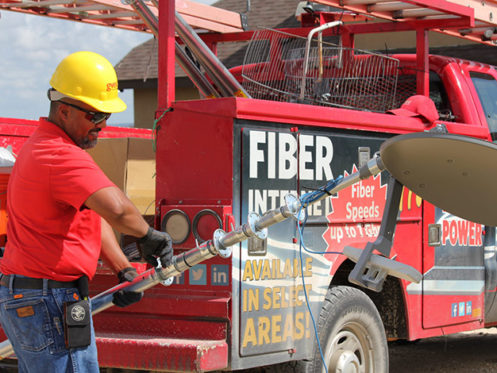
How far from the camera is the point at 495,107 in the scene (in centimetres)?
740

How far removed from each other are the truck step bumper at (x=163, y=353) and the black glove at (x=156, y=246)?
752mm

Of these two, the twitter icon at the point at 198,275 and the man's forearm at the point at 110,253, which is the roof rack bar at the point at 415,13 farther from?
the man's forearm at the point at 110,253

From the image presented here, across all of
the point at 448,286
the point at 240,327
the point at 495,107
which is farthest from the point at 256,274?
the point at 495,107

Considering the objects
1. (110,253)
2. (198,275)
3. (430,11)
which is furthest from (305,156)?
(430,11)

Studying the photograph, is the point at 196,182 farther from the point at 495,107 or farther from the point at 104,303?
the point at 495,107

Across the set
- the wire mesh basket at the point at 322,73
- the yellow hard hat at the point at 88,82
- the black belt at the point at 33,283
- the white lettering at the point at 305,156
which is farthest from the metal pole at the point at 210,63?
the black belt at the point at 33,283

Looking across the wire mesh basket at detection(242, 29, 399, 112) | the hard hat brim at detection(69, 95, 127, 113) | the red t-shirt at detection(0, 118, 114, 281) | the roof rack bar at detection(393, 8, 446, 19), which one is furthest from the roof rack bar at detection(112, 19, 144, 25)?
the red t-shirt at detection(0, 118, 114, 281)

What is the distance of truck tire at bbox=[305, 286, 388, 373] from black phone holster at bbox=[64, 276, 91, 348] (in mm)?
1831

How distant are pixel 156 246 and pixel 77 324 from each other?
1.63ft

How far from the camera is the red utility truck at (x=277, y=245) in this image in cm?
498

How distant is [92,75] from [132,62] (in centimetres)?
1903

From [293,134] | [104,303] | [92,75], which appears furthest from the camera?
[293,134]

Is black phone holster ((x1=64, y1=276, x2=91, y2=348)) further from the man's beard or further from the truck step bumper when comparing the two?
the truck step bumper

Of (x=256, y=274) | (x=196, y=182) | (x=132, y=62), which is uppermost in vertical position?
(x=132, y=62)
